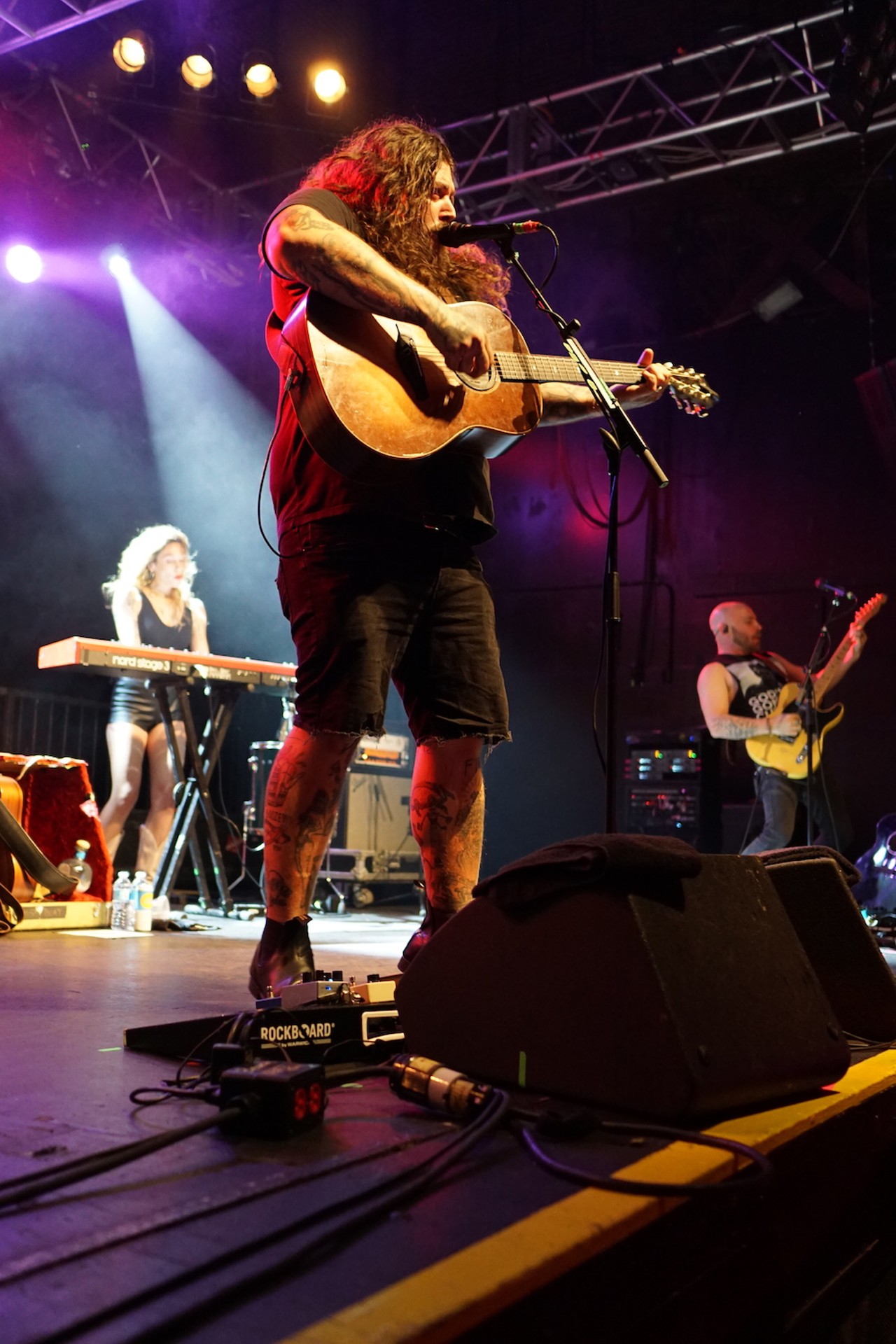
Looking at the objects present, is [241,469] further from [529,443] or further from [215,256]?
[529,443]

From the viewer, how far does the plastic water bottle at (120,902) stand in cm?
493

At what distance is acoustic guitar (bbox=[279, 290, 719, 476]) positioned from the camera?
2.31 m

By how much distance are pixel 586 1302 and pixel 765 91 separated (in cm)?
982

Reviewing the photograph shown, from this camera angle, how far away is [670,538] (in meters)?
9.91

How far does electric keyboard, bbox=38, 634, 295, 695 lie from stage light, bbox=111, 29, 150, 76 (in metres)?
4.33

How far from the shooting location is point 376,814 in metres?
8.45

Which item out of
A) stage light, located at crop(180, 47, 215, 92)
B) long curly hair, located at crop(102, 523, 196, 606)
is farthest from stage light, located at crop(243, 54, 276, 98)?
long curly hair, located at crop(102, 523, 196, 606)

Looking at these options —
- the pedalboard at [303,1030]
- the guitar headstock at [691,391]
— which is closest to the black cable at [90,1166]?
the pedalboard at [303,1030]

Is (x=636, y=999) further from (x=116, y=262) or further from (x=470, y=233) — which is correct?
(x=116, y=262)

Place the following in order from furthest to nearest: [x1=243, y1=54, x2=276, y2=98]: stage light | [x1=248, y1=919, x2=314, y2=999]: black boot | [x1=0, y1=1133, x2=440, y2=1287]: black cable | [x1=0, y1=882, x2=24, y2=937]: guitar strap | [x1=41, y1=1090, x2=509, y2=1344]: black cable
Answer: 1. [x1=243, y1=54, x2=276, y2=98]: stage light
2. [x1=0, y1=882, x2=24, y2=937]: guitar strap
3. [x1=248, y1=919, x2=314, y2=999]: black boot
4. [x1=0, y1=1133, x2=440, y2=1287]: black cable
5. [x1=41, y1=1090, x2=509, y2=1344]: black cable

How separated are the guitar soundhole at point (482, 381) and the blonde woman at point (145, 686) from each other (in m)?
3.80

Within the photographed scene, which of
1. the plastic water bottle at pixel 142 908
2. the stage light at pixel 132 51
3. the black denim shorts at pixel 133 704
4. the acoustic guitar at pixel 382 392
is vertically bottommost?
the plastic water bottle at pixel 142 908

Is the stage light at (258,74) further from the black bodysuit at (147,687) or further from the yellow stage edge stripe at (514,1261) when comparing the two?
the yellow stage edge stripe at (514,1261)

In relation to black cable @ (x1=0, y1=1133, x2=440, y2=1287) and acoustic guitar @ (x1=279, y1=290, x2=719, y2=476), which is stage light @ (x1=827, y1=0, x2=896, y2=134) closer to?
acoustic guitar @ (x1=279, y1=290, x2=719, y2=476)
